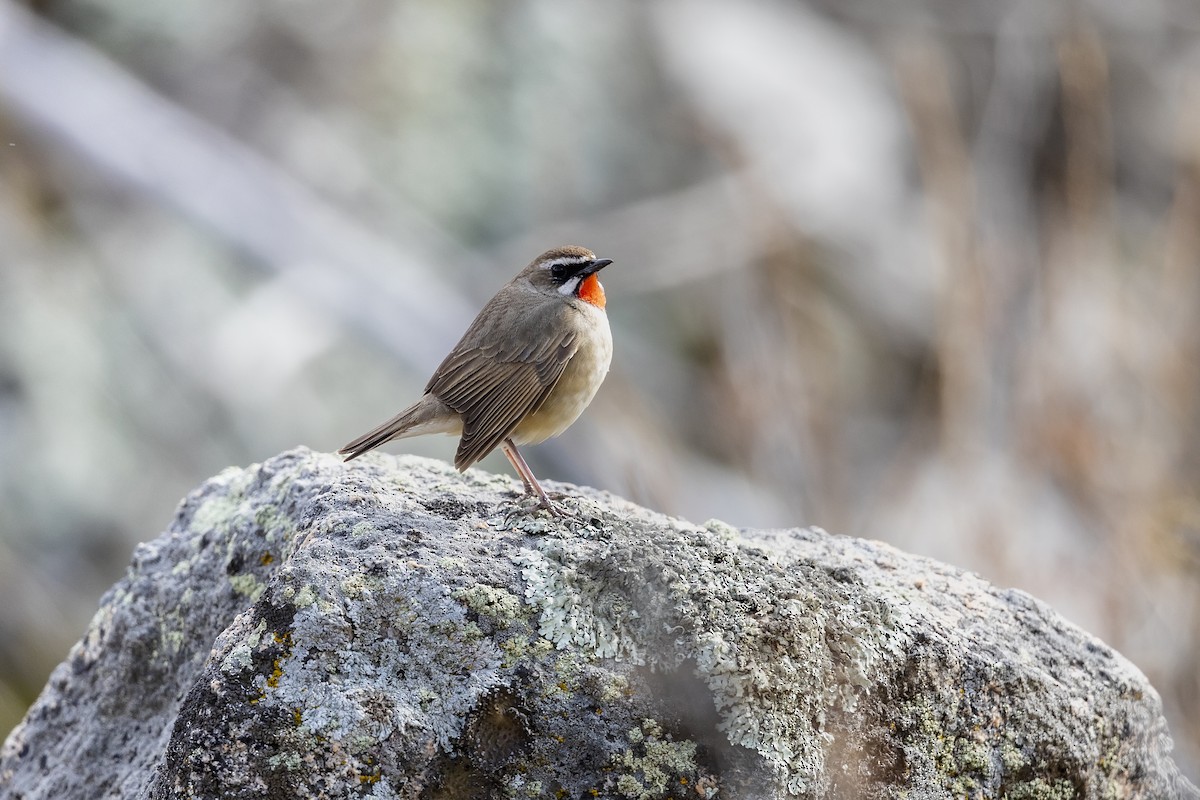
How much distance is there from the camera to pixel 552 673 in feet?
9.16

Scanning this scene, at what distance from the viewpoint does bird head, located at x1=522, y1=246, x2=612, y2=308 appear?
15.7ft

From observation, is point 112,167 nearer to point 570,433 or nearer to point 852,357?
point 570,433

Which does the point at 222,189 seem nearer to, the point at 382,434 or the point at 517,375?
the point at 517,375

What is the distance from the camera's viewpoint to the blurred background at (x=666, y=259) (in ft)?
25.1

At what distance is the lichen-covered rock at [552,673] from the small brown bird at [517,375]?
684mm

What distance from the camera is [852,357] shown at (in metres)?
11.2

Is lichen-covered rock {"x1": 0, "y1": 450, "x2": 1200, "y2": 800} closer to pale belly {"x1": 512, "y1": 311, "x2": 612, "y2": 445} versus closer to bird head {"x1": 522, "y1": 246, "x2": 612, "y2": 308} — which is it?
pale belly {"x1": 512, "y1": 311, "x2": 612, "y2": 445}

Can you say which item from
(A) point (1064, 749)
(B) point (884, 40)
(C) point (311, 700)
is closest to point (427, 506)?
(C) point (311, 700)

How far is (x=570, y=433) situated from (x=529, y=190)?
10.9 ft

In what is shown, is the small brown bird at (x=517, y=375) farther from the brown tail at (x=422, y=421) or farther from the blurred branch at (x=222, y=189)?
the blurred branch at (x=222, y=189)

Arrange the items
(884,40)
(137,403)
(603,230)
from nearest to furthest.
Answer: (137,403) → (603,230) → (884,40)

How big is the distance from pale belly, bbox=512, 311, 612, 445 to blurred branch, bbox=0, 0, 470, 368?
3.74 meters

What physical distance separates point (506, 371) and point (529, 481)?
0.79 meters

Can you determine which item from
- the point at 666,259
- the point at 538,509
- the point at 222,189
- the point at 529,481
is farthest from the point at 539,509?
the point at 666,259
